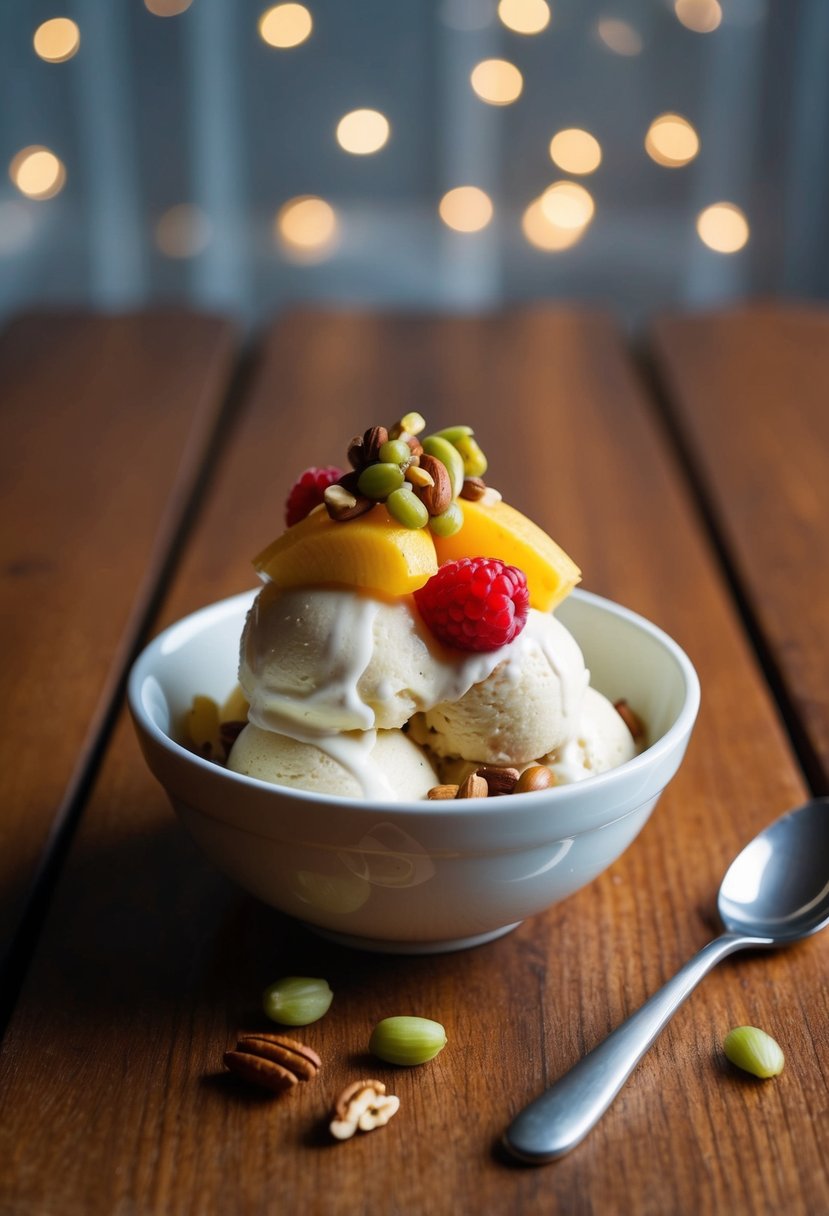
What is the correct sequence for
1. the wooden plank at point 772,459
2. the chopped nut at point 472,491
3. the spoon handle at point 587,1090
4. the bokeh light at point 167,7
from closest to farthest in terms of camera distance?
the spoon handle at point 587,1090 < the chopped nut at point 472,491 < the wooden plank at point 772,459 < the bokeh light at point 167,7

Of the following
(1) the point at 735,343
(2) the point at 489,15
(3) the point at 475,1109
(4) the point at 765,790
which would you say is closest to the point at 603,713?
(4) the point at 765,790

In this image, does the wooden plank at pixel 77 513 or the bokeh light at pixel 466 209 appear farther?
the bokeh light at pixel 466 209

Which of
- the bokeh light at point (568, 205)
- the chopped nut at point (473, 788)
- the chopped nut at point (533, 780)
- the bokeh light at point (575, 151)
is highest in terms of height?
the chopped nut at point (473, 788)

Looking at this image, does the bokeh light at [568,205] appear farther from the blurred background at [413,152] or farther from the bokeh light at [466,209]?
the bokeh light at [466,209]

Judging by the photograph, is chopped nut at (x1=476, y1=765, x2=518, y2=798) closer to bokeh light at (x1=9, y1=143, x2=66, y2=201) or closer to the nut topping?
the nut topping

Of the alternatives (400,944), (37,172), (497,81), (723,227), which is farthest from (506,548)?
(37,172)

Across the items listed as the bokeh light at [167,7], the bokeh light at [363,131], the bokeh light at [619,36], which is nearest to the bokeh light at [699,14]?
the bokeh light at [619,36]

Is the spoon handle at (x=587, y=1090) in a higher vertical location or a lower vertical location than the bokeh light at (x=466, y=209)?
higher
